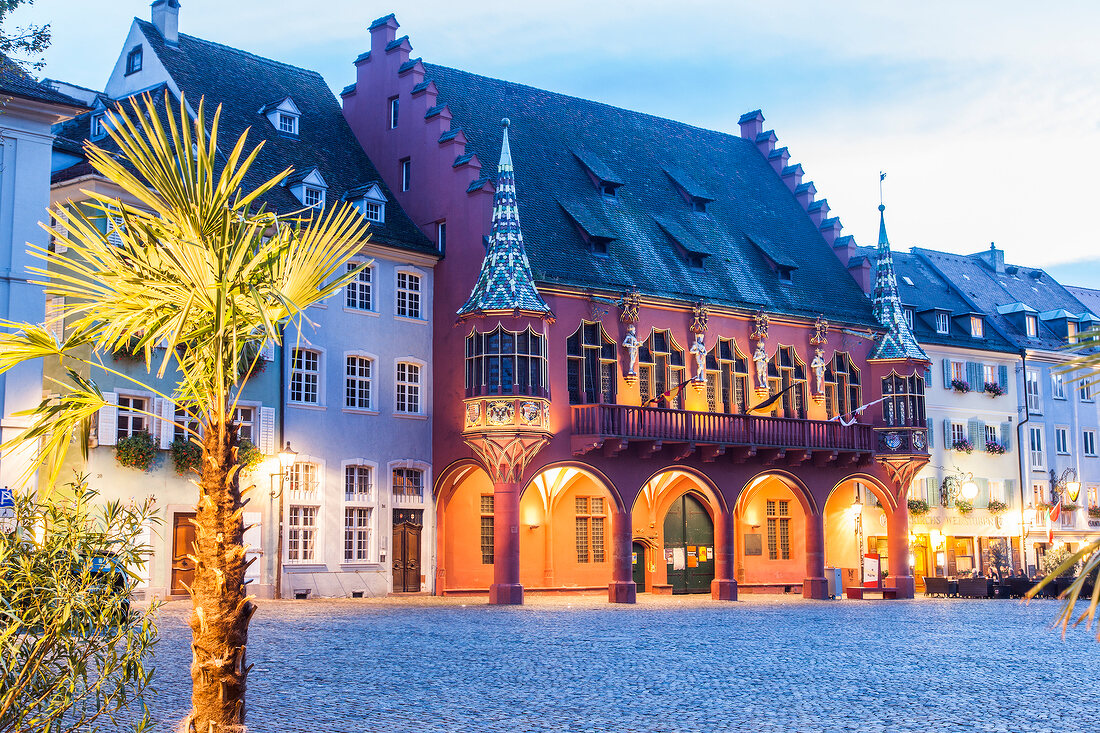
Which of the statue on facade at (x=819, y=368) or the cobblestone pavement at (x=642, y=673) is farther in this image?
the statue on facade at (x=819, y=368)

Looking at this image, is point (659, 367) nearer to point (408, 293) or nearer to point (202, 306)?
point (408, 293)

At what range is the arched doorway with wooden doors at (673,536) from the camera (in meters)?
42.2

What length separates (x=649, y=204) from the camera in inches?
1708

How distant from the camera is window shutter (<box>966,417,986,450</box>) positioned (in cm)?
5267

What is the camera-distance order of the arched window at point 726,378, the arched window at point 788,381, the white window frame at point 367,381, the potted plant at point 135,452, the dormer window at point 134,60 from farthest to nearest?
the arched window at point 788,381
the arched window at point 726,378
the dormer window at point 134,60
the white window frame at point 367,381
the potted plant at point 135,452

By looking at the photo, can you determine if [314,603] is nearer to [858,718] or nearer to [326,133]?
[326,133]

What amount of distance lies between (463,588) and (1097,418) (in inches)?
1357

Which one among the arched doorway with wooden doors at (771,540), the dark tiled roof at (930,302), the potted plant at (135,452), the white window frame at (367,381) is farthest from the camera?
the dark tiled roof at (930,302)

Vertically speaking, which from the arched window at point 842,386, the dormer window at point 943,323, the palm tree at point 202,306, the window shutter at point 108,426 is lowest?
the palm tree at point 202,306

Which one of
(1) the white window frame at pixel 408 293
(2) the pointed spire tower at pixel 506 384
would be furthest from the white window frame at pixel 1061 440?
(1) the white window frame at pixel 408 293

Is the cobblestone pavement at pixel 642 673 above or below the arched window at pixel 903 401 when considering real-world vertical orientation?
below

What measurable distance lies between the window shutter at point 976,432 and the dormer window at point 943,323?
382cm

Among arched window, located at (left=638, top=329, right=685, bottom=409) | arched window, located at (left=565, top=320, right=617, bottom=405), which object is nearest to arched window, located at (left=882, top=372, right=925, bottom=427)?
arched window, located at (left=638, top=329, right=685, bottom=409)

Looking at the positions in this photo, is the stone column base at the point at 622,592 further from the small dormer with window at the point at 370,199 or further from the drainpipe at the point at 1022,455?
the drainpipe at the point at 1022,455
